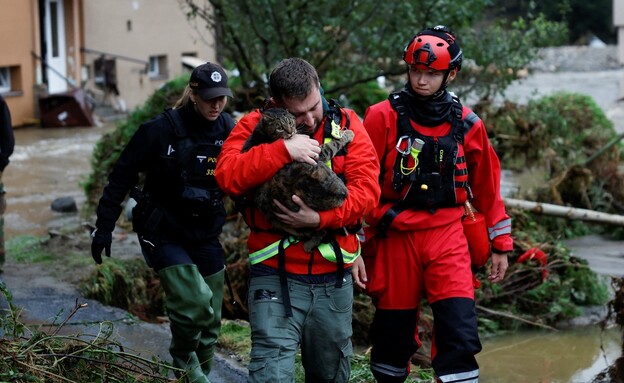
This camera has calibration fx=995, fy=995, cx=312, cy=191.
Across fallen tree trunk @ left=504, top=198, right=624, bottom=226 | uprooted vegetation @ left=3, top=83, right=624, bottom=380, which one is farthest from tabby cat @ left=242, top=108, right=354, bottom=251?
fallen tree trunk @ left=504, top=198, right=624, bottom=226

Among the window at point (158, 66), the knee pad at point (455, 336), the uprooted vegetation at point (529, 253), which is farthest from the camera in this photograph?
the window at point (158, 66)

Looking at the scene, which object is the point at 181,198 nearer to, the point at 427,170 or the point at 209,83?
the point at 209,83

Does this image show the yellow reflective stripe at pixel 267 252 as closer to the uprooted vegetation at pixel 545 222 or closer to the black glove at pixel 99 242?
the black glove at pixel 99 242

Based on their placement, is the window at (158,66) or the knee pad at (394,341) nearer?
the knee pad at (394,341)

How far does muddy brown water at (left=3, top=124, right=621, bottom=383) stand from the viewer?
→ 24.9 ft

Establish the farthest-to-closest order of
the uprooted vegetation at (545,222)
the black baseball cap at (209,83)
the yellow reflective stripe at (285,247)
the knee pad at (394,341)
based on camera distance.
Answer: the uprooted vegetation at (545,222)
the black baseball cap at (209,83)
the knee pad at (394,341)
the yellow reflective stripe at (285,247)

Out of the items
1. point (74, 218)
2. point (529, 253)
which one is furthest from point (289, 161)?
point (74, 218)

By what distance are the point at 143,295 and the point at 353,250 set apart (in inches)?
151

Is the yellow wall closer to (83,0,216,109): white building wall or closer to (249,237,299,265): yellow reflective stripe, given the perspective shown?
(83,0,216,109): white building wall

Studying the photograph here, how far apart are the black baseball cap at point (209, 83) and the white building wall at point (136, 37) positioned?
17422mm

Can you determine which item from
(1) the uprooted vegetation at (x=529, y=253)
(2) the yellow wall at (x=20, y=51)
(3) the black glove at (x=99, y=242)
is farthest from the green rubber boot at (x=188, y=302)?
(2) the yellow wall at (x=20, y=51)

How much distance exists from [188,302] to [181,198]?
21.5 inches

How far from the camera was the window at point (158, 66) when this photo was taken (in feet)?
83.4

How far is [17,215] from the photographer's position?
11914 millimetres
